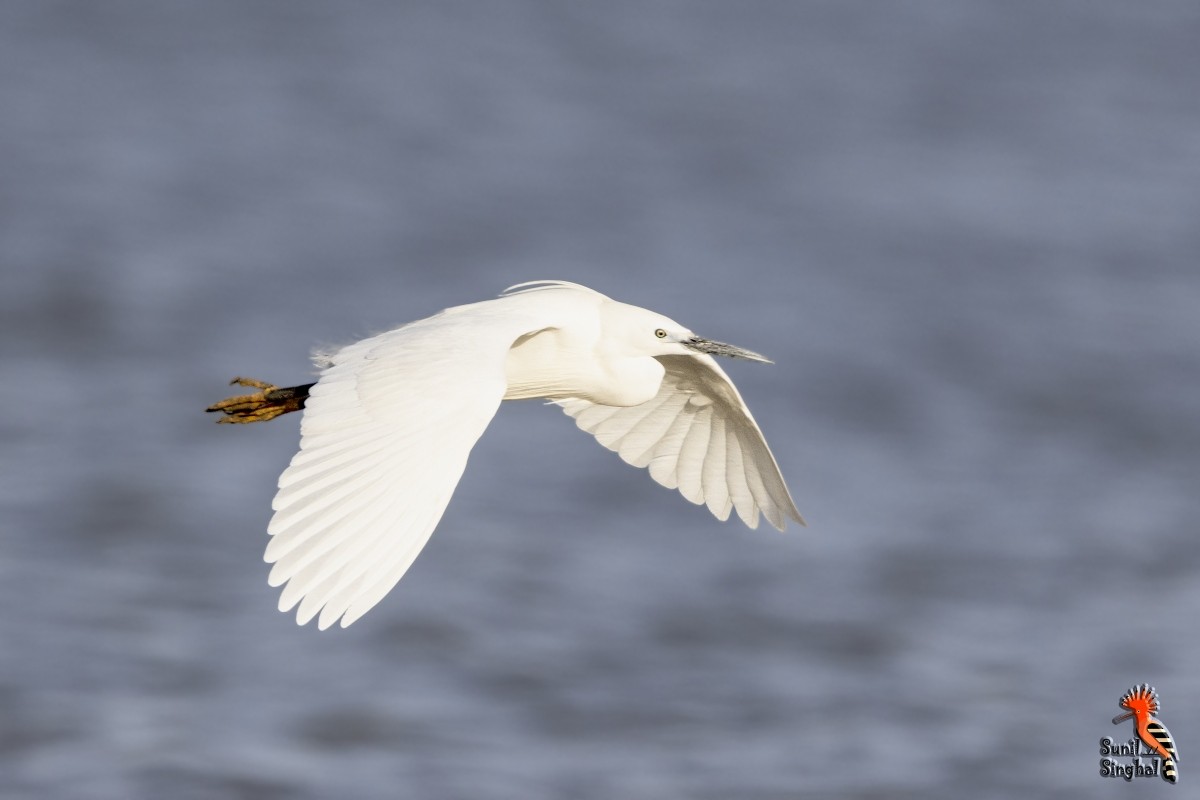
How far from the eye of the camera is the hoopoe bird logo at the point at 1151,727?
446 inches

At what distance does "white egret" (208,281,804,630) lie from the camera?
257 inches

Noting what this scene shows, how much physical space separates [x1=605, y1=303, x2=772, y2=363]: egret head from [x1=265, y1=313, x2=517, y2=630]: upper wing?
39.4 inches

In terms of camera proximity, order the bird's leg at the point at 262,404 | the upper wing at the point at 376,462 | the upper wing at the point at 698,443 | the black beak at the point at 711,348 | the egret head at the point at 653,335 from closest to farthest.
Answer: the upper wing at the point at 376,462
the egret head at the point at 653,335
the black beak at the point at 711,348
the bird's leg at the point at 262,404
the upper wing at the point at 698,443

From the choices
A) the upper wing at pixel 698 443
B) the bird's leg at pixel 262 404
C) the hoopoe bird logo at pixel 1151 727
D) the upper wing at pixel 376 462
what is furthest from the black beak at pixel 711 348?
the hoopoe bird logo at pixel 1151 727

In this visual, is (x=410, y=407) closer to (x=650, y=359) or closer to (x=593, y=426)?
(x=650, y=359)

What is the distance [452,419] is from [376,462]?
37 centimetres

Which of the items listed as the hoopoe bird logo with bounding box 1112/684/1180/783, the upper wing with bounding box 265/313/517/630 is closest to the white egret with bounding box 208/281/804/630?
the upper wing with bounding box 265/313/517/630

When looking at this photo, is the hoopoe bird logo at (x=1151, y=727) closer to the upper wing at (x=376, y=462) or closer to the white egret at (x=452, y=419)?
the white egret at (x=452, y=419)

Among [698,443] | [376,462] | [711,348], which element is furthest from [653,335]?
[376,462]

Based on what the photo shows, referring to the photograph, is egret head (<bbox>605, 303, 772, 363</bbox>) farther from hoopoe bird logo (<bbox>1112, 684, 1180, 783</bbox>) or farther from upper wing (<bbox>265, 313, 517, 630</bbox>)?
hoopoe bird logo (<bbox>1112, 684, 1180, 783</bbox>)

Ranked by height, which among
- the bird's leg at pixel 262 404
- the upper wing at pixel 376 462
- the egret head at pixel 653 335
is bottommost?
the upper wing at pixel 376 462

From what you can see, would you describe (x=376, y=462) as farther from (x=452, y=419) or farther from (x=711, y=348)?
(x=711, y=348)

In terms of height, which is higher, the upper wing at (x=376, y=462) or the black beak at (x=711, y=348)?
the black beak at (x=711, y=348)

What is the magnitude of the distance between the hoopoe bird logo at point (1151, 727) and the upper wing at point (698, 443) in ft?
9.30
